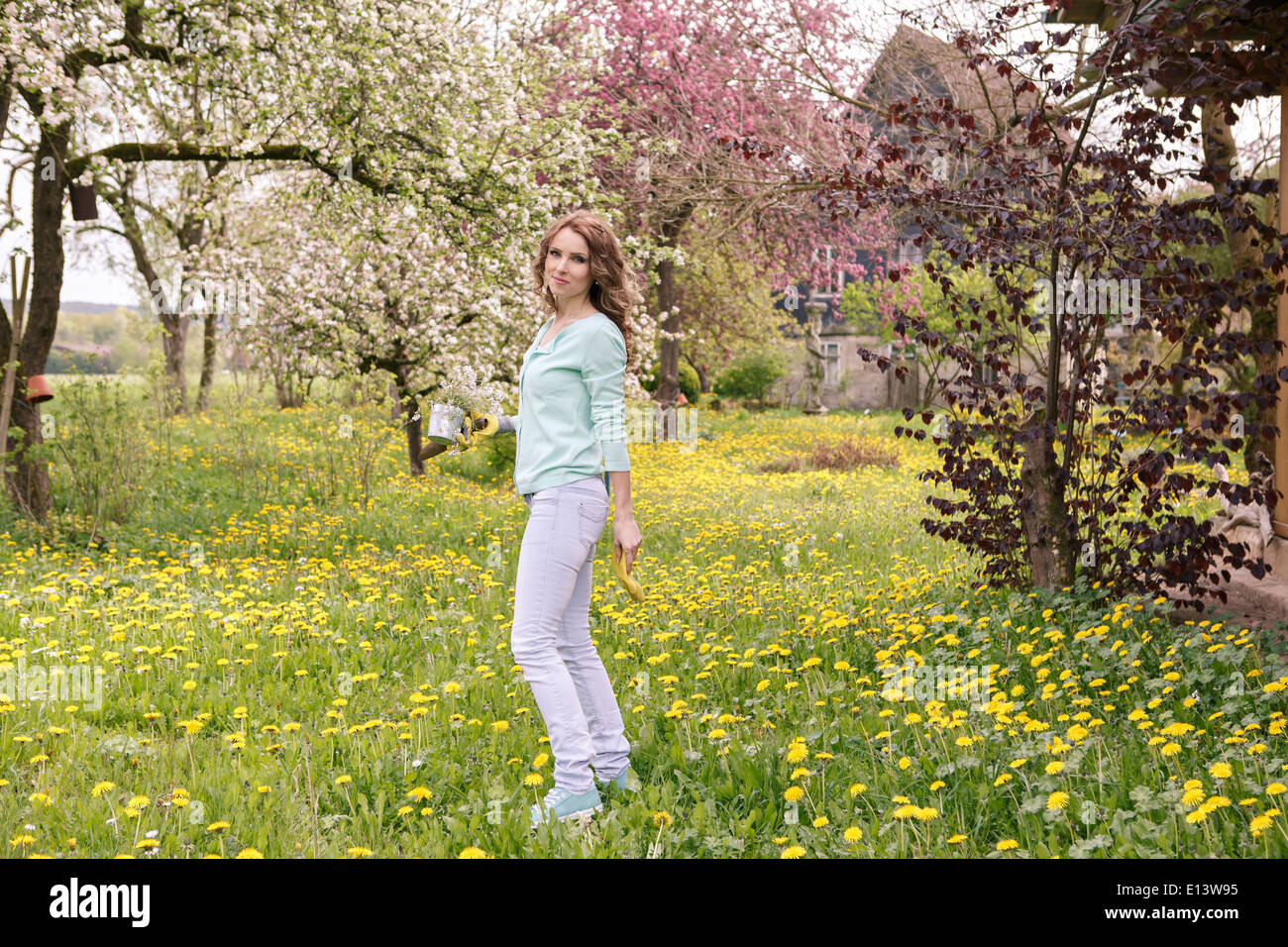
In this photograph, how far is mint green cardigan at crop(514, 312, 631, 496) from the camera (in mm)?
3078

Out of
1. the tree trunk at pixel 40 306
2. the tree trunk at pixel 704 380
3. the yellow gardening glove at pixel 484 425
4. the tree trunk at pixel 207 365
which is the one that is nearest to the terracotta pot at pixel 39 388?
the tree trunk at pixel 40 306

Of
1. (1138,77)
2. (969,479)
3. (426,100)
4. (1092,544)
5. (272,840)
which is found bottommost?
(272,840)

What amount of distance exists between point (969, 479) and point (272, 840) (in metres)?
3.84

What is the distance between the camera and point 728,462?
47.1 ft

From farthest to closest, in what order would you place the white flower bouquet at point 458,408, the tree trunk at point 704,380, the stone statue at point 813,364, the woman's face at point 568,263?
the tree trunk at point 704,380 → the stone statue at point 813,364 → the white flower bouquet at point 458,408 → the woman's face at point 568,263

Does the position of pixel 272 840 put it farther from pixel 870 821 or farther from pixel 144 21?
pixel 144 21

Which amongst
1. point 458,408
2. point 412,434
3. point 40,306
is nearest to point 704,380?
point 412,434

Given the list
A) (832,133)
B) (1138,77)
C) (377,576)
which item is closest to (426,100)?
(377,576)

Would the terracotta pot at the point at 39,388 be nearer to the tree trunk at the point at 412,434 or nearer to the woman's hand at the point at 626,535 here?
the tree trunk at the point at 412,434

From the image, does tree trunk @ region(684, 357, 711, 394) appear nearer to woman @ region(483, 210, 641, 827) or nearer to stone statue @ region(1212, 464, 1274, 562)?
stone statue @ region(1212, 464, 1274, 562)

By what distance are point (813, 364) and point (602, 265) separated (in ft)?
78.6

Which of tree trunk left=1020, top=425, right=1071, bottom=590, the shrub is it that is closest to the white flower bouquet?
tree trunk left=1020, top=425, right=1071, bottom=590

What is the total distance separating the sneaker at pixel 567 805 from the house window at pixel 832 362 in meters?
27.5

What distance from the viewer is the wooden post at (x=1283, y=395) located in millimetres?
5773
